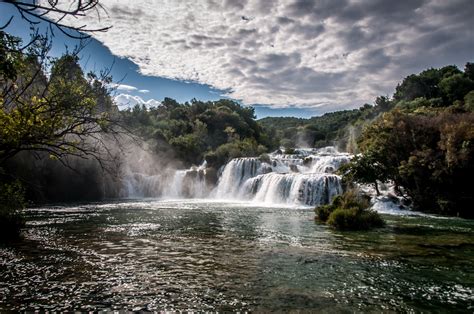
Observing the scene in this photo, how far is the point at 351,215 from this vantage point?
52.7 ft

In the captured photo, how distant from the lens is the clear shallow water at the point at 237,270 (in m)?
6.45

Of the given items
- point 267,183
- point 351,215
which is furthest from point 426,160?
point 267,183

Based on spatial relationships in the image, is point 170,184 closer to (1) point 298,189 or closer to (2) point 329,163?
(1) point 298,189

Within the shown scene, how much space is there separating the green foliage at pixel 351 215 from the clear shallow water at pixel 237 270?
1.10m

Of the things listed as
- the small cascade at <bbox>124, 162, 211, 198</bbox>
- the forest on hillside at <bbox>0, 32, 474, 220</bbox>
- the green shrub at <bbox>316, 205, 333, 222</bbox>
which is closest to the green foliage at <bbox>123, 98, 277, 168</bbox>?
the forest on hillside at <bbox>0, 32, 474, 220</bbox>

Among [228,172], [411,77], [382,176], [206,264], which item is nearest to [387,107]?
[411,77]

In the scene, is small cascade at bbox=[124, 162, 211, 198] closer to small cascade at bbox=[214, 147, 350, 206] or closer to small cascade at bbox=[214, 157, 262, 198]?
small cascade at bbox=[214, 157, 262, 198]

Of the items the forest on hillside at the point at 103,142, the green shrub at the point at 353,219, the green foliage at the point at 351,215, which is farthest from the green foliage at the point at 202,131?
the green shrub at the point at 353,219

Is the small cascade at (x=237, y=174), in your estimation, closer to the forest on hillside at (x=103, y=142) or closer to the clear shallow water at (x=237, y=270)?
the forest on hillside at (x=103, y=142)

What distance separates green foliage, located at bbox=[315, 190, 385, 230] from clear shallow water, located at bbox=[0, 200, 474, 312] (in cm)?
110

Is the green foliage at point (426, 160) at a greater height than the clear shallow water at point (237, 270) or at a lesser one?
greater

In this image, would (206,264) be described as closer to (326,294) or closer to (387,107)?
(326,294)

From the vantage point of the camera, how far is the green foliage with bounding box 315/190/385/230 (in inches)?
627

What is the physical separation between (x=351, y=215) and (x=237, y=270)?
9320mm
